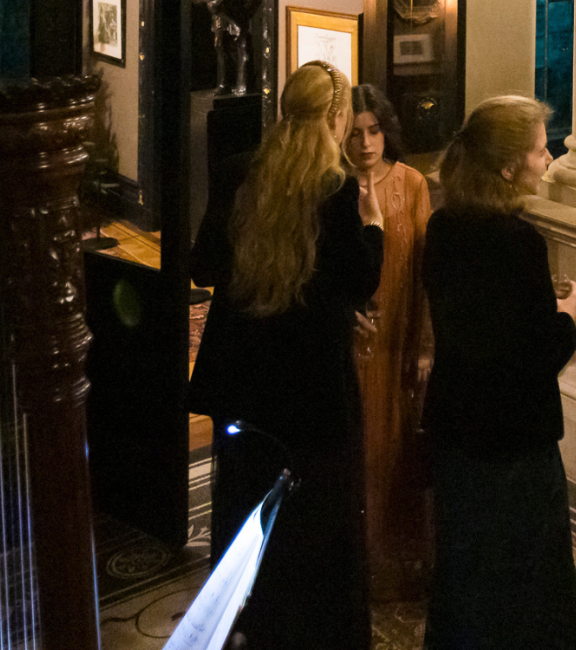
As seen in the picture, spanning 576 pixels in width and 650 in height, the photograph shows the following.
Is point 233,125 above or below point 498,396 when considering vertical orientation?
above

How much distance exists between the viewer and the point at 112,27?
2.47 metres

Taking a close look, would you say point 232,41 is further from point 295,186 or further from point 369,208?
point 295,186

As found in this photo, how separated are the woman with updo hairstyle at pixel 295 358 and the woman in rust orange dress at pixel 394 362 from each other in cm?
27

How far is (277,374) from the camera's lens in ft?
6.08

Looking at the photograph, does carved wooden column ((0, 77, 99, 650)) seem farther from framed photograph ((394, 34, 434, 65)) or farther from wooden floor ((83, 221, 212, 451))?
framed photograph ((394, 34, 434, 65))

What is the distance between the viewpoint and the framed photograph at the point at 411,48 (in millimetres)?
3141

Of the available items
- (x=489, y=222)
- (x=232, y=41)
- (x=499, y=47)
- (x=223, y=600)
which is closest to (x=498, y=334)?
(x=489, y=222)

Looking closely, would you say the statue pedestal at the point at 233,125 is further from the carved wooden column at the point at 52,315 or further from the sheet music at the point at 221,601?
the carved wooden column at the point at 52,315

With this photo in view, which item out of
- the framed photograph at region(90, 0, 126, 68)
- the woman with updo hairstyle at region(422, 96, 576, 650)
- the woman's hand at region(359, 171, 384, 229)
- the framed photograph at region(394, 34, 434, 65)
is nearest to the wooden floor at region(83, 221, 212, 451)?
the framed photograph at region(90, 0, 126, 68)

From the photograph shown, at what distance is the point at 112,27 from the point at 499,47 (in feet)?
6.41

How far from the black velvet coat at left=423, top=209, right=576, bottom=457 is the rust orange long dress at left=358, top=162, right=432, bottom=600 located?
48cm

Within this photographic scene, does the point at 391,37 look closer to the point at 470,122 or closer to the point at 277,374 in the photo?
the point at 470,122

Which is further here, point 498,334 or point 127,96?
point 127,96

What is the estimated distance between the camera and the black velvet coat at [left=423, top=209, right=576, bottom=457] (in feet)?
5.63
